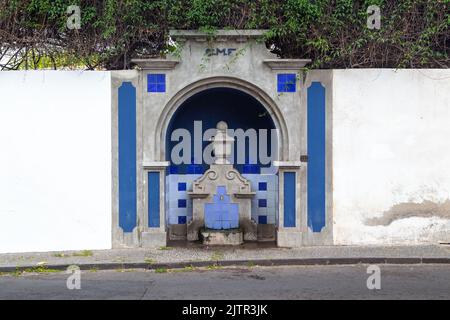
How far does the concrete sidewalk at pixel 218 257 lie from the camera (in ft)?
35.7

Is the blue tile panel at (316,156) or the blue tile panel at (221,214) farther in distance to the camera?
the blue tile panel at (221,214)

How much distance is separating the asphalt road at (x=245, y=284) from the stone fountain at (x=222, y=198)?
2.20 metres

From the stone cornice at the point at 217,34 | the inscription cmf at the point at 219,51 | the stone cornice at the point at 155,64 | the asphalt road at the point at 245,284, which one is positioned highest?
the stone cornice at the point at 217,34

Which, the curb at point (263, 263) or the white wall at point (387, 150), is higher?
the white wall at point (387, 150)

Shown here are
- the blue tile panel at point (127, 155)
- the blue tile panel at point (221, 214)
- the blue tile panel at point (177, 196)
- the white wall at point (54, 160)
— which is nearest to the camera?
the white wall at point (54, 160)

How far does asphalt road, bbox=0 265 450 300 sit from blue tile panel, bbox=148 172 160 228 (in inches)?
71.9

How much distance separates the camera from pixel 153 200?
1239 cm

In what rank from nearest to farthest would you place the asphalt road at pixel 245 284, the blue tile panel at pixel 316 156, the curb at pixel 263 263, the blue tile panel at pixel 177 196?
1. the asphalt road at pixel 245 284
2. the curb at pixel 263 263
3. the blue tile panel at pixel 316 156
4. the blue tile panel at pixel 177 196

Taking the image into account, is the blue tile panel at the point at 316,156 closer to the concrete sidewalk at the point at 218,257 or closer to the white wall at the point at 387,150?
the white wall at the point at 387,150

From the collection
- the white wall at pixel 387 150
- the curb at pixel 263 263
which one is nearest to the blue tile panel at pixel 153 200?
the curb at pixel 263 263

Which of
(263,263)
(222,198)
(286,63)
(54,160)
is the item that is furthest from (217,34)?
(263,263)

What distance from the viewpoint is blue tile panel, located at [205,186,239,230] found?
1289cm

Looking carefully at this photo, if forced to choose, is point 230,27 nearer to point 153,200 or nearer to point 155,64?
point 155,64

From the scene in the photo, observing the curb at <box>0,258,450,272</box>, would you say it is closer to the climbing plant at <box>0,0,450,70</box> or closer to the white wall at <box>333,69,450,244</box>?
the white wall at <box>333,69,450,244</box>
